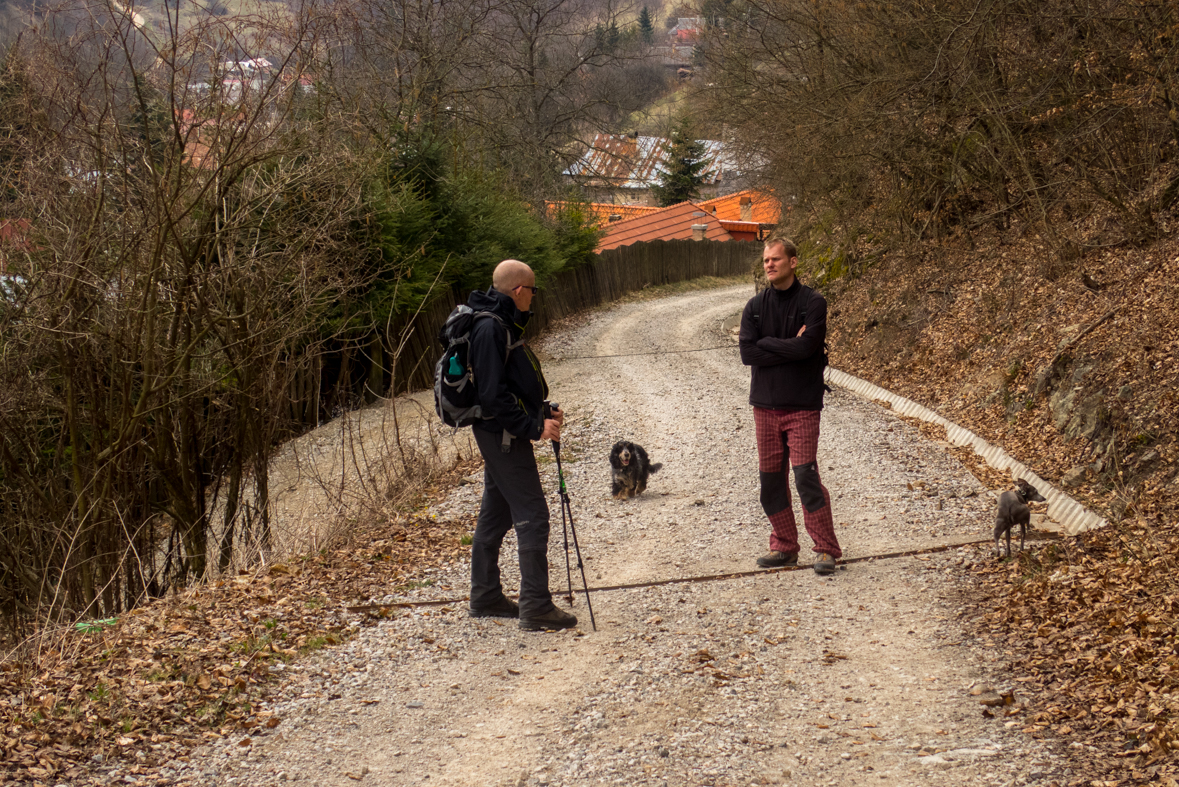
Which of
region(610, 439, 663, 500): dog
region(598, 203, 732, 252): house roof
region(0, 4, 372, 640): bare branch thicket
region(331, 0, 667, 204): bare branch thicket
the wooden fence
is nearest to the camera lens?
region(0, 4, 372, 640): bare branch thicket

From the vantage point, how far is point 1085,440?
9.01m

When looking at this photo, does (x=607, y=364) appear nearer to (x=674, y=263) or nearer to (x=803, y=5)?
(x=803, y=5)

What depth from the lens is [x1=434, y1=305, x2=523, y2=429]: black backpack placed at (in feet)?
18.4

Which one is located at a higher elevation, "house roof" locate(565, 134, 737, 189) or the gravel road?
"house roof" locate(565, 134, 737, 189)

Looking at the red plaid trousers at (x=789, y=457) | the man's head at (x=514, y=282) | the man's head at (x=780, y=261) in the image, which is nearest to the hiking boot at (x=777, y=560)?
the red plaid trousers at (x=789, y=457)

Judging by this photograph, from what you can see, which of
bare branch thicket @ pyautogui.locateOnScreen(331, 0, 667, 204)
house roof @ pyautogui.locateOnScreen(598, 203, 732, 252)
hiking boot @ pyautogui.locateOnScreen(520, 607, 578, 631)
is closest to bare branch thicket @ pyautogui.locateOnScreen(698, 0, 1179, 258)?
bare branch thicket @ pyautogui.locateOnScreen(331, 0, 667, 204)

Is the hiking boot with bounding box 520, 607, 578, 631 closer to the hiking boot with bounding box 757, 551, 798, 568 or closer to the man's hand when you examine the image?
the man's hand

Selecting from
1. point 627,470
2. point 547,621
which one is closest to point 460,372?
point 547,621

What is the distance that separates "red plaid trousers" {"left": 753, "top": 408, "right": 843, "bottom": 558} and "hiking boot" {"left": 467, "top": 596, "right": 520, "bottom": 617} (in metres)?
1.95

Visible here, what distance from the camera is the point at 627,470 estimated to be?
32.2ft

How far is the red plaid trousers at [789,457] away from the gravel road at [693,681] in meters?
0.27

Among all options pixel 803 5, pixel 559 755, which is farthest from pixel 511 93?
pixel 559 755

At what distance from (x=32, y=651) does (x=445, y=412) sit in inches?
116

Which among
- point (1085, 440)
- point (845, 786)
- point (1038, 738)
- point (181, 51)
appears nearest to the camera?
point (845, 786)
